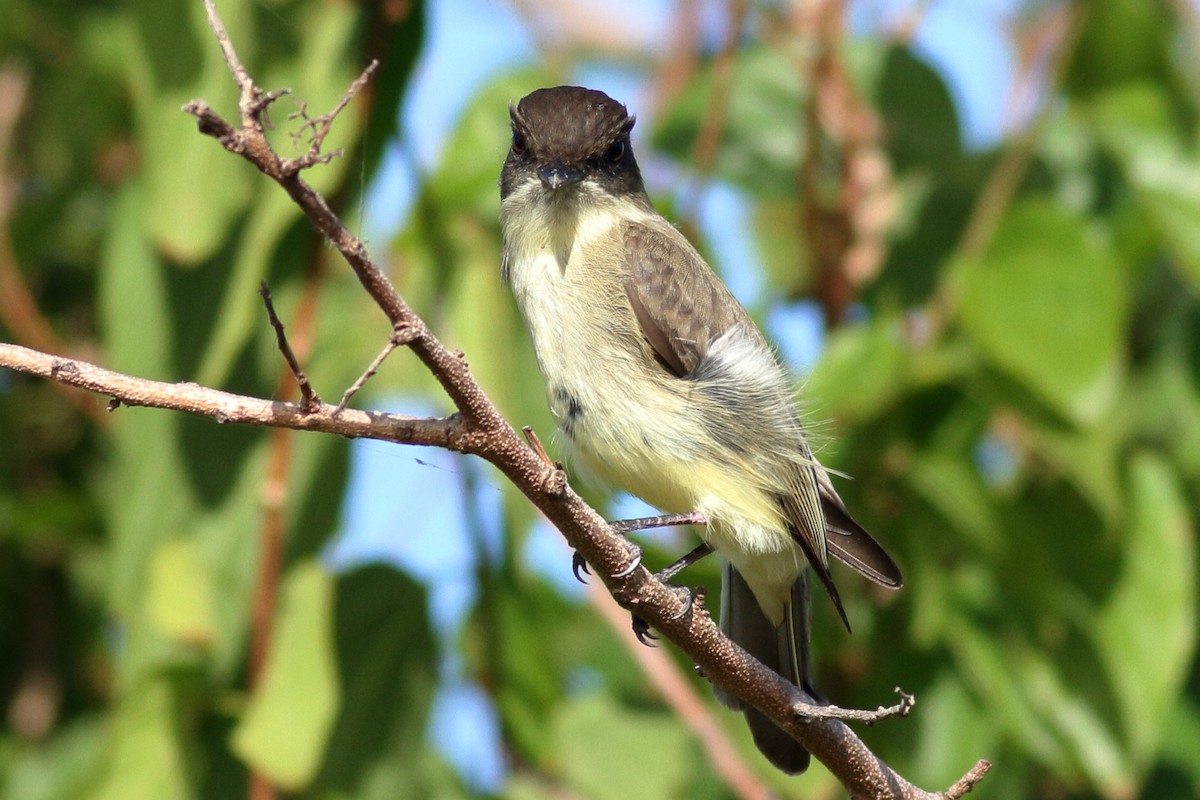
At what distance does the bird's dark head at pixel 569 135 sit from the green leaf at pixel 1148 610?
1607mm

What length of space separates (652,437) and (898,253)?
1629 millimetres

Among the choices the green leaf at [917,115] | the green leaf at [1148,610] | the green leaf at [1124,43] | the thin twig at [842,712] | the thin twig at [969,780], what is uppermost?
the green leaf at [917,115]

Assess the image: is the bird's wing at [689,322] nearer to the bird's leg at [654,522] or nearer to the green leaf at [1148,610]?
the bird's leg at [654,522]

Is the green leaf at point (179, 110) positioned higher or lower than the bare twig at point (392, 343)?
higher

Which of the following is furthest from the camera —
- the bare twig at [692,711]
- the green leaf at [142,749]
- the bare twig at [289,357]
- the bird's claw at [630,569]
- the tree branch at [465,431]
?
the bare twig at [692,711]

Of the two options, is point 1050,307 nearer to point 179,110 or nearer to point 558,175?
point 558,175

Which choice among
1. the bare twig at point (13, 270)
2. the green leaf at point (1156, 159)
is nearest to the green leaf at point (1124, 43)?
the green leaf at point (1156, 159)

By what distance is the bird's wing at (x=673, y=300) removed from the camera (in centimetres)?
289

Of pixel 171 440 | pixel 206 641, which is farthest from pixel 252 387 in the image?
pixel 206 641

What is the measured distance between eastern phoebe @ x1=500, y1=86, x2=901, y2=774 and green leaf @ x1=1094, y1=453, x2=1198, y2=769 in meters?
0.89

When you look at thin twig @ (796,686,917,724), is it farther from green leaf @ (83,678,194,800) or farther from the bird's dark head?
green leaf @ (83,678,194,800)

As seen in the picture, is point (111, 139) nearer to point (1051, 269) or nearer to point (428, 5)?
point (428, 5)

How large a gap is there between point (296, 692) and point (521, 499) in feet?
2.22

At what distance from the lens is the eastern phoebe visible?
9.00ft
